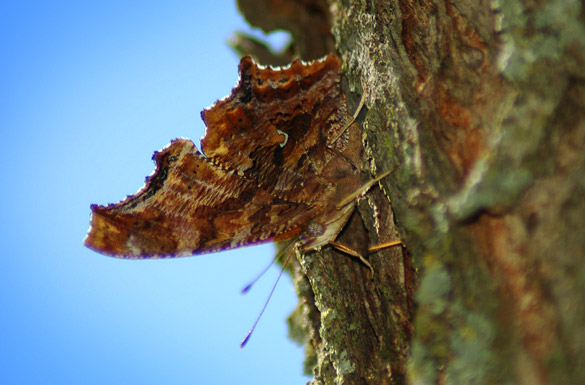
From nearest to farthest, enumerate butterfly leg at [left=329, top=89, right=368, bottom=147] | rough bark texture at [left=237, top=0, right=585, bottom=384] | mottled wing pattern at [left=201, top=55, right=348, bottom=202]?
rough bark texture at [left=237, top=0, right=585, bottom=384], butterfly leg at [left=329, top=89, right=368, bottom=147], mottled wing pattern at [left=201, top=55, right=348, bottom=202]

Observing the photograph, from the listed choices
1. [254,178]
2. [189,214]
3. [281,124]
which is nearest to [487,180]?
[281,124]

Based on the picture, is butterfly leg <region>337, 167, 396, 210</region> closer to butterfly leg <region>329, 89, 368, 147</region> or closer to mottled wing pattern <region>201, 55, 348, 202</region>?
mottled wing pattern <region>201, 55, 348, 202</region>

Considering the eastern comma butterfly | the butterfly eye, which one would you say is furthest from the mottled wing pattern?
the butterfly eye

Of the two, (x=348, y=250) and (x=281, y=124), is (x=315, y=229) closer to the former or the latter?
(x=348, y=250)

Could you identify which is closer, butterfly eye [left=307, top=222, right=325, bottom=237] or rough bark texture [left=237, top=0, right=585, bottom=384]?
rough bark texture [left=237, top=0, right=585, bottom=384]

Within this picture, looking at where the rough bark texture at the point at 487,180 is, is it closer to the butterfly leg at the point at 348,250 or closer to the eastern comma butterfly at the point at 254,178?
the butterfly leg at the point at 348,250
